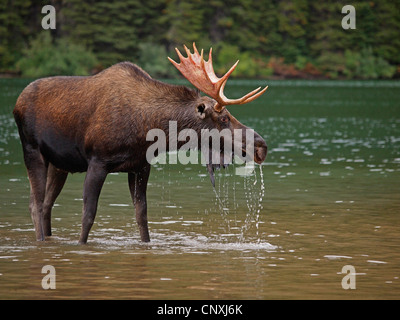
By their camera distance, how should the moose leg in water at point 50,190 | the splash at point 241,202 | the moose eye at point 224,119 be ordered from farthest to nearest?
the splash at point 241,202 → the moose leg in water at point 50,190 → the moose eye at point 224,119

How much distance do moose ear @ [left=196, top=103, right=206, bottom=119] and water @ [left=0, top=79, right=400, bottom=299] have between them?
100 cm

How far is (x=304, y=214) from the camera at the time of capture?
55.6ft

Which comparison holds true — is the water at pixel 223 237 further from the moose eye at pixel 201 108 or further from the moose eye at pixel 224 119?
the moose eye at pixel 201 108

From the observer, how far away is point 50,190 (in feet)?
48.4

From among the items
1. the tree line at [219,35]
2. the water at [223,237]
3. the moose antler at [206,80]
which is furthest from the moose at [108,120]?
the tree line at [219,35]

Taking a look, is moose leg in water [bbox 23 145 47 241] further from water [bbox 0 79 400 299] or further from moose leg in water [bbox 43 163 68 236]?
moose leg in water [bbox 43 163 68 236]

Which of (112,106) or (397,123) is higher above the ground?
(112,106)

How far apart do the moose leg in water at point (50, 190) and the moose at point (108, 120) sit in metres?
0.46

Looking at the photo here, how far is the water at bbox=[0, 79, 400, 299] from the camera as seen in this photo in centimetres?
1128

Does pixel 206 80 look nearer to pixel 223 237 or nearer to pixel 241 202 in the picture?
pixel 223 237

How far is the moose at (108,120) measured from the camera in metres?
13.4
